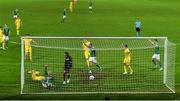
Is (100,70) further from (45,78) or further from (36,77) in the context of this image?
(36,77)

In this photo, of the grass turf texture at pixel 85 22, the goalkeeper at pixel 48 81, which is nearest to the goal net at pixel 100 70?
the goalkeeper at pixel 48 81

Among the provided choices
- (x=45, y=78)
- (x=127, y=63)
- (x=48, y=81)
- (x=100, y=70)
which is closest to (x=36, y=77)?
(x=45, y=78)

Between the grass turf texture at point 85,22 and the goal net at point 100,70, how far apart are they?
0.82 meters

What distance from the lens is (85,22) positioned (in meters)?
52.9

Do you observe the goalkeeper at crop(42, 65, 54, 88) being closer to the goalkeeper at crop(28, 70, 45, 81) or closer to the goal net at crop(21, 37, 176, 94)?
the goal net at crop(21, 37, 176, 94)

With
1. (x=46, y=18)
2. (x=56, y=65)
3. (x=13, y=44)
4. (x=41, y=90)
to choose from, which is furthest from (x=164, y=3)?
(x=41, y=90)

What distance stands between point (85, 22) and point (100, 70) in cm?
2561

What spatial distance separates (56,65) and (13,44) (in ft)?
34.2

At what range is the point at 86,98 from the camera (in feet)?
75.4

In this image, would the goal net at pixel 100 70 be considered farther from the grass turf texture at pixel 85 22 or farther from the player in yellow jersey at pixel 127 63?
the grass turf texture at pixel 85 22

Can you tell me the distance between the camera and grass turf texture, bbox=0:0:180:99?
85.8ft

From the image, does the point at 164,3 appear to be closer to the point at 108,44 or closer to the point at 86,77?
the point at 108,44

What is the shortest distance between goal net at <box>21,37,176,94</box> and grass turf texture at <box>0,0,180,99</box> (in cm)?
82

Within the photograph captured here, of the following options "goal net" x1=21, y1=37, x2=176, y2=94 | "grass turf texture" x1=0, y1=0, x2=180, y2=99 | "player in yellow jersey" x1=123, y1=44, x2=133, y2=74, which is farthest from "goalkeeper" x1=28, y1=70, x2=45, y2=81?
"player in yellow jersey" x1=123, y1=44, x2=133, y2=74
